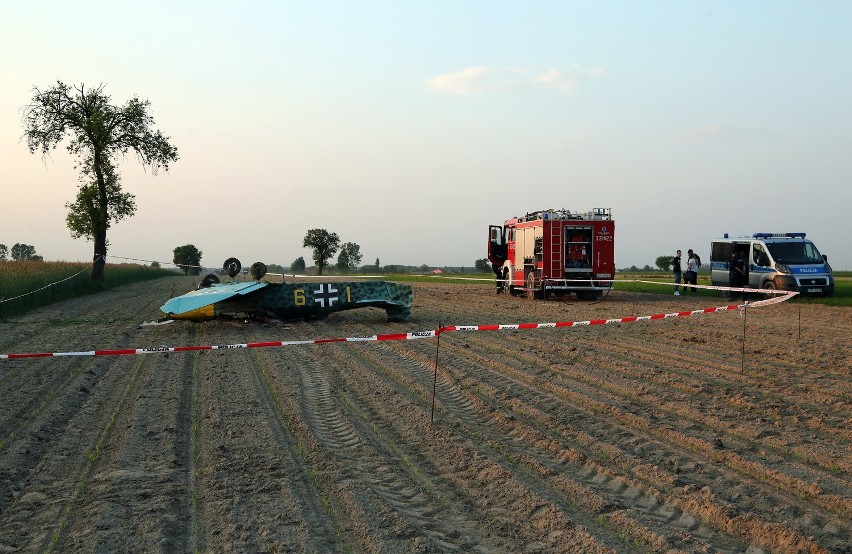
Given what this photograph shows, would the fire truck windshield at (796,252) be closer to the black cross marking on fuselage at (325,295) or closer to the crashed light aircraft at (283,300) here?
the crashed light aircraft at (283,300)

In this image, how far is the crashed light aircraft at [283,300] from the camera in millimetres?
15523

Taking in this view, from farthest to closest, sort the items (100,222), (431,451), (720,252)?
(100,222) < (720,252) < (431,451)

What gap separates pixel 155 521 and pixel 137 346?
9.17 meters

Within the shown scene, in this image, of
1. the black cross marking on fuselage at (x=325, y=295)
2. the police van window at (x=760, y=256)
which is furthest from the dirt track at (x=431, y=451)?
the police van window at (x=760, y=256)

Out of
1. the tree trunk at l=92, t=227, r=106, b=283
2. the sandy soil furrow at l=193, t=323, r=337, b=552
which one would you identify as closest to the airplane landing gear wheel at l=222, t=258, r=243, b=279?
the sandy soil furrow at l=193, t=323, r=337, b=552

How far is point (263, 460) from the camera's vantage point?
6238mm

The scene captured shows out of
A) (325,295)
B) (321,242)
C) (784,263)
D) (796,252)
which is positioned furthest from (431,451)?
(321,242)

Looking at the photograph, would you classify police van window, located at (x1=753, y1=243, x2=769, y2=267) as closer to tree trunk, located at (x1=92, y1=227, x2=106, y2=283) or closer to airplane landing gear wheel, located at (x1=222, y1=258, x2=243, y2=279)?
airplane landing gear wheel, located at (x1=222, y1=258, x2=243, y2=279)

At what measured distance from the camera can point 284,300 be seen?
53.5 feet

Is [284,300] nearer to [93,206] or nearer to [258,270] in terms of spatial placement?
[258,270]

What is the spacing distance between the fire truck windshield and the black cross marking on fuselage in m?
14.7

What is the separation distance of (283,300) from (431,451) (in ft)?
33.9

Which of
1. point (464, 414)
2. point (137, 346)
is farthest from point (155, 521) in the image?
point (137, 346)

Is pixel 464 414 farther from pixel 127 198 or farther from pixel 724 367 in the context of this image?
pixel 127 198
